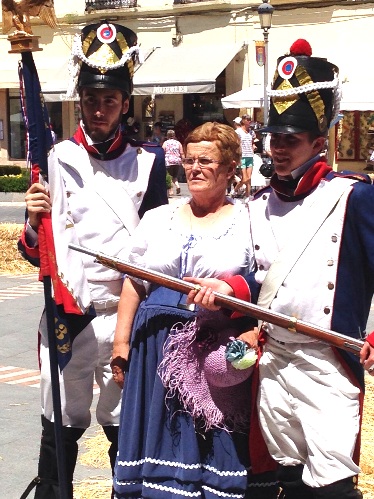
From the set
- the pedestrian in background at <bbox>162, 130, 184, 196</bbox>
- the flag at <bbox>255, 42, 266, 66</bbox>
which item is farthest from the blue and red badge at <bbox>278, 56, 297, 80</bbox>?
the pedestrian in background at <bbox>162, 130, 184, 196</bbox>

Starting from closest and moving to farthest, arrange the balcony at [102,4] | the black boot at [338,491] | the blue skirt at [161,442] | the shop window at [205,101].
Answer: the black boot at [338,491] < the blue skirt at [161,442] < the shop window at [205,101] < the balcony at [102,4]

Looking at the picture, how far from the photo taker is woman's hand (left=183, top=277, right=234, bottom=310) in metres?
3.47

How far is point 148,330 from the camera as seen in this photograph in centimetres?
380

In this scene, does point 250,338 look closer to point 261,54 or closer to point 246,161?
point 246,161

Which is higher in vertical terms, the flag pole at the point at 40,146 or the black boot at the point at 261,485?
the flag pole at the point at 40,146

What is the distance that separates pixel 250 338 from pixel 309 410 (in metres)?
0.36

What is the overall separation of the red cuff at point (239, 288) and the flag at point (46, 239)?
63 cm

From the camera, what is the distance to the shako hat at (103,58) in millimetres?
4051

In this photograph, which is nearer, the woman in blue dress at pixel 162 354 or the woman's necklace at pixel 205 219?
the woman in blue dress at pixel 162 354

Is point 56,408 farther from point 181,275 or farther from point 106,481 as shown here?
point 106,481

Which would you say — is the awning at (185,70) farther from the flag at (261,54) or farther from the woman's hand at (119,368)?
the woman's hand at (119,368)

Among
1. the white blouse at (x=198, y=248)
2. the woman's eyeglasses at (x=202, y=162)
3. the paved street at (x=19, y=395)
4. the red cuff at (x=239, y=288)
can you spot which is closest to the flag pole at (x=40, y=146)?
the white blouse at (x=198, y=248)

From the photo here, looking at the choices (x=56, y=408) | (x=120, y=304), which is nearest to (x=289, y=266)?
(x=120, y=304)

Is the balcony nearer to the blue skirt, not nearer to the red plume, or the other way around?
the red plume
